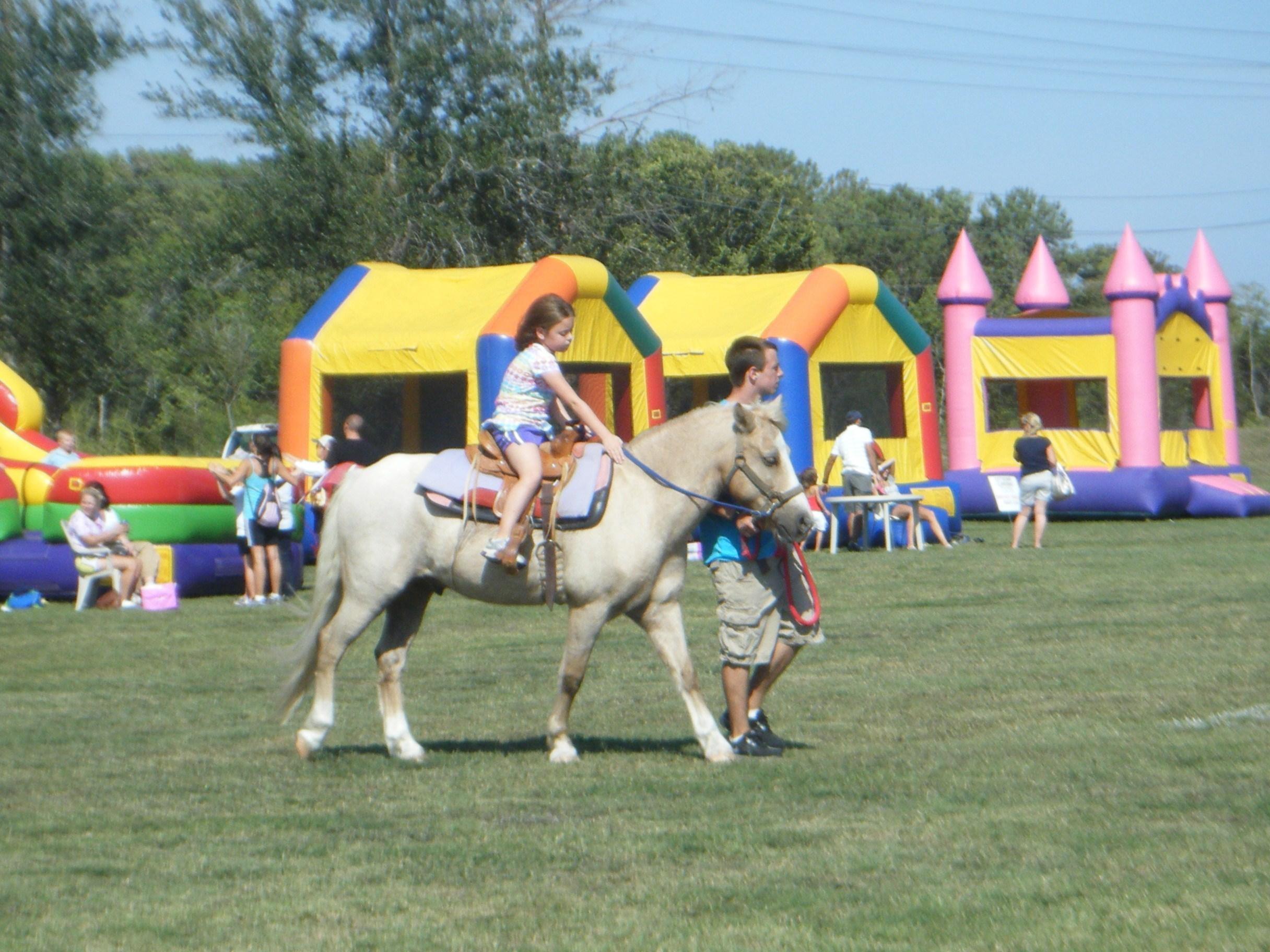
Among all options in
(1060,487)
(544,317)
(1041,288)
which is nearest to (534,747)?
(544,317)

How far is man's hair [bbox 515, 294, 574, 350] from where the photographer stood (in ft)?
24.7

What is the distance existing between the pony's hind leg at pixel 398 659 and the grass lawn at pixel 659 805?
6.4 inches

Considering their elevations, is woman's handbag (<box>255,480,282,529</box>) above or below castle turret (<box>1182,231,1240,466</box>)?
below

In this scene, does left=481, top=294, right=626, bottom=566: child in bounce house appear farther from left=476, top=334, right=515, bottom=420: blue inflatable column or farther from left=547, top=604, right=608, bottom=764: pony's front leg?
left=476, top=334, right=515, bottom=420: blue inflatable column

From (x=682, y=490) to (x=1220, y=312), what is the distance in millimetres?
25213

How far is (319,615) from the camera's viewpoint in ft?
26.2

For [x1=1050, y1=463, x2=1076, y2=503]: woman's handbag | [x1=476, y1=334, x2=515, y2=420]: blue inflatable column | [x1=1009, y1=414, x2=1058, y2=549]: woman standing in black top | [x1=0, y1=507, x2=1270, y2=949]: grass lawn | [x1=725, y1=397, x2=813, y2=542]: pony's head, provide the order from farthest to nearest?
[x1=1050, y1=463, x2=1076, y2=503]: woman's handbag, [x1=1009, y1=414, x2=1058, y2=549]: woman standing in black top, [x1=476, y1=334, x2=515, y2=420]: blue inflatable column, [x1=725, y1=397, x2=813, y2=542]: pony's head, [x1=0, y1=507, x2=1270, y2=949]: grass lawn

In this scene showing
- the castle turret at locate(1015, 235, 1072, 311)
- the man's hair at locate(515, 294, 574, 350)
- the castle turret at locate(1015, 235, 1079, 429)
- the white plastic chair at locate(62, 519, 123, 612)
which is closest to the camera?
the man's hair at locate(515, 294, 574, 350)

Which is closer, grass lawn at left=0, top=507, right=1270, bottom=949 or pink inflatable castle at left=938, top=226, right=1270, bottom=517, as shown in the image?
grass lawn at left=0, top=507, right=1270, bottom=949

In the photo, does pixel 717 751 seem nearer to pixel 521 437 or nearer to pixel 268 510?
pixel 521 437

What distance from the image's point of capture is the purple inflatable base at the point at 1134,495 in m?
26.2

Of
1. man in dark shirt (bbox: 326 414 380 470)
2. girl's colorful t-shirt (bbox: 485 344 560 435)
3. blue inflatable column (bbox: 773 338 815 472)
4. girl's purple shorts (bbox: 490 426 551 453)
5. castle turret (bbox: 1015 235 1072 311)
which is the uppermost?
castle turret (bbox: 1015 235 1072 311)

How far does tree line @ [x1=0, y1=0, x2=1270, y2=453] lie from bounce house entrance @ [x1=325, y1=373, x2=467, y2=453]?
Result: 10486 millimetres

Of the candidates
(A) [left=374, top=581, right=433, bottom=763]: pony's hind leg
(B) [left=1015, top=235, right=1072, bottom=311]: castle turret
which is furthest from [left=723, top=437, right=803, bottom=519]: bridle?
(B) [left=1015, top=235, right=1072, bottom=311]: castle turret
